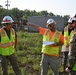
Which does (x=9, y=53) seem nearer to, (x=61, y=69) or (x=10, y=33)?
(x=10, y=33)

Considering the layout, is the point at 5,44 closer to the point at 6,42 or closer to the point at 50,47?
the point at 6,42

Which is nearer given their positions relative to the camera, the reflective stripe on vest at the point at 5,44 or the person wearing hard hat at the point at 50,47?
the person wearing hard hat at the point at 50,47

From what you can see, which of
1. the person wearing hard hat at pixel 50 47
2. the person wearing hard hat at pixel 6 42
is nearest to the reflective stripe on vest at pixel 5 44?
the person wearing hard hat at pixel 6 42

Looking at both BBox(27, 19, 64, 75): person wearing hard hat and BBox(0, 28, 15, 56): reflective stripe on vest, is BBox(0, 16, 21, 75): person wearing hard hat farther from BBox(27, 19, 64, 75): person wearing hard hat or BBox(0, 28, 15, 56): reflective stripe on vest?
BBox(27, 19, 64, 75): person wearing hard hat

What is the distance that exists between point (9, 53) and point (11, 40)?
1.18ft

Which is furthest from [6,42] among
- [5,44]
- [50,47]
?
[50,47]

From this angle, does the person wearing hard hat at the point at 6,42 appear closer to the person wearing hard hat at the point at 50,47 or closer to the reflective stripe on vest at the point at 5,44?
the reflective stripe on vest at the point at 5,44

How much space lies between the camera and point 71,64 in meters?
4.75

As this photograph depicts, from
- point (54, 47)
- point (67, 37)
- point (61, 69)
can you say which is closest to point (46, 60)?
point (54, 47)

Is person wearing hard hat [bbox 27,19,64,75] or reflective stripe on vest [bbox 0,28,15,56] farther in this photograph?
reflective stripe on vest [bbox 0,28,15,56]

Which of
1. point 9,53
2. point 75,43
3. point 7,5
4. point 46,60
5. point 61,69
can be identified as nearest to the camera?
point 75,43

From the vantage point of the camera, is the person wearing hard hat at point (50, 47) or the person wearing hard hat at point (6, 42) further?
the person wearing hard hat at point (6, 42)

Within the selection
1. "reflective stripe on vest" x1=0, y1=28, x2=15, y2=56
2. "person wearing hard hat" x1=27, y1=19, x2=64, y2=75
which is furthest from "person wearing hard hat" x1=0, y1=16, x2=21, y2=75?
"person wearing hard hat" x1=27, y1=19, x2=64, y2=75

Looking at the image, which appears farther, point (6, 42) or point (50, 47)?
point (6, 42)
